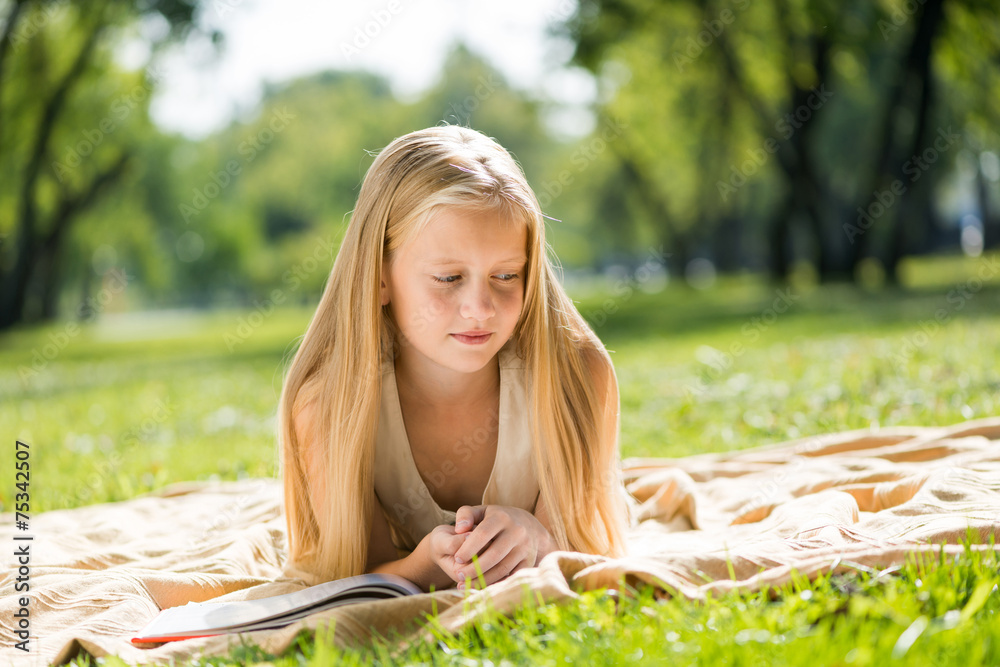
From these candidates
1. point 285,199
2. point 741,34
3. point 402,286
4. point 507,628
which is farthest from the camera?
point 285,199

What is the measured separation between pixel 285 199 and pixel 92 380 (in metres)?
35.2

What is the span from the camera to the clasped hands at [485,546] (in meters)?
2.47

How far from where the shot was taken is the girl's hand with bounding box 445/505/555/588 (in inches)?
97.1

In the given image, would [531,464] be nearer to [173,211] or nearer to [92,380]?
[92,380]

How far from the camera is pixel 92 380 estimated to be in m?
12.4

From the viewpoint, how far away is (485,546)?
99.6 inches

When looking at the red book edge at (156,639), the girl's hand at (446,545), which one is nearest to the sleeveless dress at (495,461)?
the girl's hand at (446,545)

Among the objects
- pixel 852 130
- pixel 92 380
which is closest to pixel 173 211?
pixel 92 380
